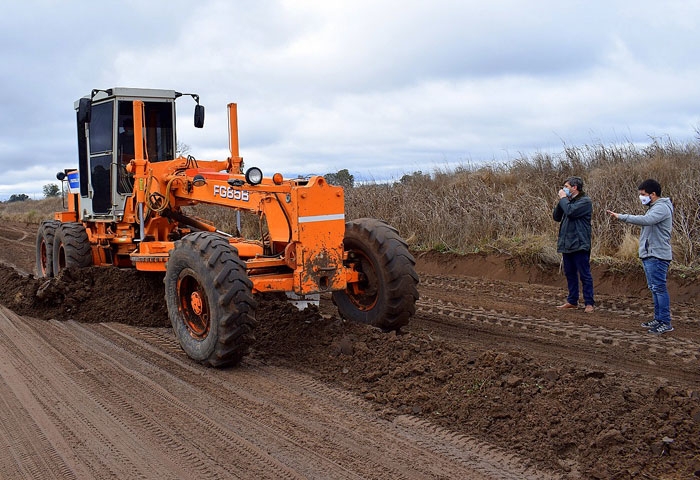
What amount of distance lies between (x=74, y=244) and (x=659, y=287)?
796 centimetres

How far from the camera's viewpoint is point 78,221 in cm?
1081

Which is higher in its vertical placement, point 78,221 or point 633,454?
point 78,221

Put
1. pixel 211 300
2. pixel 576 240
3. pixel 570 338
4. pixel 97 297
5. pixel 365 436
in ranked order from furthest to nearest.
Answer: pixel 576 240
pixel 97 297
pixel 570 338
pixel 211 300
pixel 365 436

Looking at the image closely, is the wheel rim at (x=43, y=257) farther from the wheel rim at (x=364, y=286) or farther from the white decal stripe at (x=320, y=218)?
the white decal stripe at (x=320, y=218)

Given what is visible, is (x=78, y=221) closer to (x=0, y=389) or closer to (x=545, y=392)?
(x=0, y=389)

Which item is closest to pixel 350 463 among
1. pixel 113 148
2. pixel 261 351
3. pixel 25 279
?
pixel 261 351

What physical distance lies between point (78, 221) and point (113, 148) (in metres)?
2.39

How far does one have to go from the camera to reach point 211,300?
5.71 metres

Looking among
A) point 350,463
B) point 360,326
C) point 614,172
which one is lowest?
point 350,463

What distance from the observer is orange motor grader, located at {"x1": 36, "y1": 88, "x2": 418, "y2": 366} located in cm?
583

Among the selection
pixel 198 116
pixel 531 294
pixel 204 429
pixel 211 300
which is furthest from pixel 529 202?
pixel 204 429

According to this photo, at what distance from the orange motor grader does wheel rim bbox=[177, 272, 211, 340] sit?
0.03 ft

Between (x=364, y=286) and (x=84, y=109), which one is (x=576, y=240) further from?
(x=84, y=109)

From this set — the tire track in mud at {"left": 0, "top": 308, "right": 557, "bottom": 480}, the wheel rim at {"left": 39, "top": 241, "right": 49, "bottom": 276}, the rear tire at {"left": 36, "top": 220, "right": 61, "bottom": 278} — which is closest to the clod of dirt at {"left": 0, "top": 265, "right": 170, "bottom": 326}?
the rear tire at {"left": 36, "top": 220, "right": 61, "bottom": 278}
